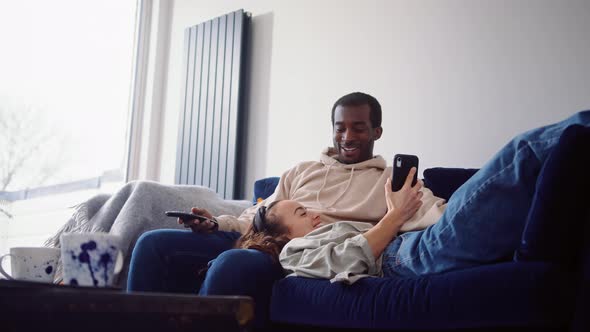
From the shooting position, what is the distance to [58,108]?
9.96ft

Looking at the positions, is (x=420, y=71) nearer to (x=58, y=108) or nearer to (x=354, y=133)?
(x=354, y=133)

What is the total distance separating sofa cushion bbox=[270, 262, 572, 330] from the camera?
37.8 inches

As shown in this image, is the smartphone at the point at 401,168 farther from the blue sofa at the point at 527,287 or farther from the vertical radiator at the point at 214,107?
the vertical radiator at the point at 214,107

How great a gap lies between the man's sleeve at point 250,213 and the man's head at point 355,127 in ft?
0.66

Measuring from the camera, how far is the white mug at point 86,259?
0.78 meters

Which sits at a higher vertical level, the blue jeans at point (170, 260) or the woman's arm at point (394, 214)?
the woman's arm at point (394, 214)

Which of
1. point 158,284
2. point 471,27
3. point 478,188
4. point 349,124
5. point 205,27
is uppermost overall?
point 205,27

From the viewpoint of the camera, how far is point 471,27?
212cm

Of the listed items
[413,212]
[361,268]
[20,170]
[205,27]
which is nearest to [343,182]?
[413,212]

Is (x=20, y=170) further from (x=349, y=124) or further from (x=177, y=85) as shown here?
(x=349, y=124)

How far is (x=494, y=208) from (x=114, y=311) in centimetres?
71

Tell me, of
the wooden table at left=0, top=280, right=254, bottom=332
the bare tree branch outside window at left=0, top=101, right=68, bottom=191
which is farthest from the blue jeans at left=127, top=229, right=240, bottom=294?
the bare tree branch outside window at left=0, top=101, right=68, bottom=191

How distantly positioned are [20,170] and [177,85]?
1005 mm

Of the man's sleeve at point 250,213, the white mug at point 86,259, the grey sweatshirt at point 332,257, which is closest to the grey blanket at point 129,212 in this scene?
the man's sleeve at point 250,213
